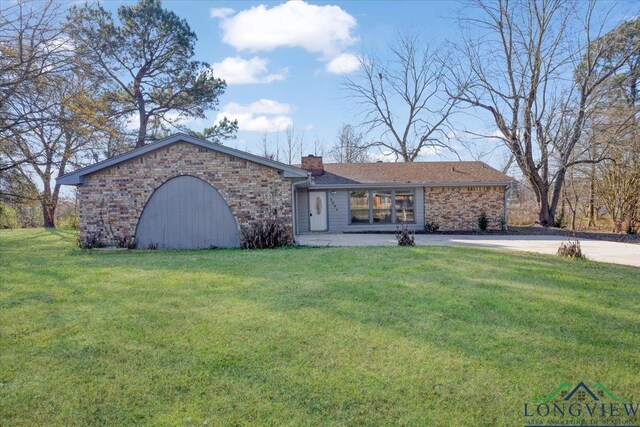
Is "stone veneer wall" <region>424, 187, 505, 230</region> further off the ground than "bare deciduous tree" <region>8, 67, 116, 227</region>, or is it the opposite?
"bare deciduous tree" <region>8, 67, 116, 227</region>

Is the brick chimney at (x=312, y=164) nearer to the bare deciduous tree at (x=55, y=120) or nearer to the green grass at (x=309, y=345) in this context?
the bare deciduous tree at (x=55, y=120)

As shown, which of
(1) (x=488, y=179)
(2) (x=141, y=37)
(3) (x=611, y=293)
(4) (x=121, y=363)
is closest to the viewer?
(4) (x=121, y=363)

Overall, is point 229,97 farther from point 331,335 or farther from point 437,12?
point 331,335

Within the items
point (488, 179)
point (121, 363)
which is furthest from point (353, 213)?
point (121, 363)

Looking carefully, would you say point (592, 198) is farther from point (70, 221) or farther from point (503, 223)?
point (70, 221)

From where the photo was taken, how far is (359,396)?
2770 mm

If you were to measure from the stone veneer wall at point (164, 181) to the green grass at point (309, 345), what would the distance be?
17.5 feet

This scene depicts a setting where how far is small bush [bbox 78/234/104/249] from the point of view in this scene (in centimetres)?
1161

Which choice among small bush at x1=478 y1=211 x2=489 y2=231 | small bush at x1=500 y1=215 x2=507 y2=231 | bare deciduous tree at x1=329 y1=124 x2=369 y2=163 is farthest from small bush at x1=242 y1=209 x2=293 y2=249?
bare deciduous tree at x1=329 y1=124 x2=369 y2=163

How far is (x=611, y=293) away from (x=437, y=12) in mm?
18899

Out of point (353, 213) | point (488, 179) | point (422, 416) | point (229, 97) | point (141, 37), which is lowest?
point (422, 416)

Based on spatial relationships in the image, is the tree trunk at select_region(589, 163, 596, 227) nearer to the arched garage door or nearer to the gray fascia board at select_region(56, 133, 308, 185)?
the gray fascia board at select_region(56, 133, 308, 185)

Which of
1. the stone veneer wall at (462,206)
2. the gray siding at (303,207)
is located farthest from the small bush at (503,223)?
the gray siding at (303,207)

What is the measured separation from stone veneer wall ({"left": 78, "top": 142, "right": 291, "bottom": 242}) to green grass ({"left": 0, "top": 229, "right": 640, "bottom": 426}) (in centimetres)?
532
